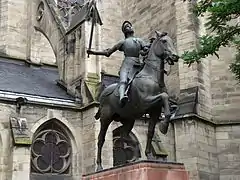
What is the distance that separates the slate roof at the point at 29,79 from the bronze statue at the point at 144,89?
7.59 m

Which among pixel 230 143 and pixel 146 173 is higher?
pixel 230 143

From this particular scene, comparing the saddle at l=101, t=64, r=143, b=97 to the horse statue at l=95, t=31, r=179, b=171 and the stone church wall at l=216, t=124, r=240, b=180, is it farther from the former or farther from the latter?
the stone church wall at l=216, t=124, r=240, b=180

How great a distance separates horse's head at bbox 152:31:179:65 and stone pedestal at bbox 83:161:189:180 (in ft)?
5.06

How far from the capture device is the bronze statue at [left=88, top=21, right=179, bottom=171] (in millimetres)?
7293

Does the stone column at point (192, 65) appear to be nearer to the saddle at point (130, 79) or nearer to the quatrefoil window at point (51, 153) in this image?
the quatrefoil window at point (51, 153)

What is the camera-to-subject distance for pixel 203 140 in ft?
51.6

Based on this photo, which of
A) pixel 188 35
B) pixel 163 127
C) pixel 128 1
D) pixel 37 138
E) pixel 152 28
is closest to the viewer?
pixel 163 127

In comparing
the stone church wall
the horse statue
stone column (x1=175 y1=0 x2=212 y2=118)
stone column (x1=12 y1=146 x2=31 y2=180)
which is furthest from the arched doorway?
the horse statue

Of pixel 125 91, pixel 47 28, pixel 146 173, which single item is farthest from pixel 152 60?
pixel 47 28

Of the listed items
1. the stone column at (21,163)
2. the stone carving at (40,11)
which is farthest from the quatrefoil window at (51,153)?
the stone carving at (40,11)

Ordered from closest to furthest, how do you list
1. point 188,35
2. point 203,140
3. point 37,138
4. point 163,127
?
point 163,127, point 37,138, point 203,140, point 188,35

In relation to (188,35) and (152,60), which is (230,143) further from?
(152,60)

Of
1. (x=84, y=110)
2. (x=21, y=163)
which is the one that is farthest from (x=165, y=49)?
(x=84, y=110)

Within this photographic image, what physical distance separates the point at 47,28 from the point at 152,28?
4.42 metres
